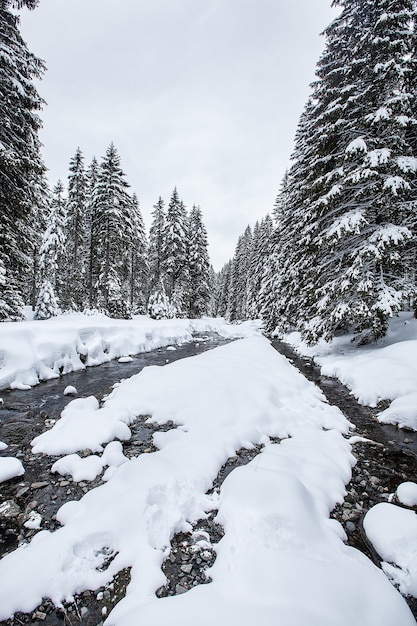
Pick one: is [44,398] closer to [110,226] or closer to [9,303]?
[9,303]

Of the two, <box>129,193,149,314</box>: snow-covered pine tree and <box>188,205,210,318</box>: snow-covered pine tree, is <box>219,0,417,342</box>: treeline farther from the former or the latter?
<box>129,193,149,314</box>: snow-covered pine tree

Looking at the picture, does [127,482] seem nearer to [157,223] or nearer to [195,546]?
[195,546]

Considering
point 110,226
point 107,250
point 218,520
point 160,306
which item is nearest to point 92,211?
point 110,226

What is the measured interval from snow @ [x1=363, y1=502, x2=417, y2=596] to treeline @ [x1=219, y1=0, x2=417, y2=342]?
264 inches

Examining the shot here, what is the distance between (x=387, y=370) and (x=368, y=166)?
665 centimetres

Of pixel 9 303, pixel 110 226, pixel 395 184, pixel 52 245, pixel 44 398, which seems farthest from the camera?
pixel 110 226

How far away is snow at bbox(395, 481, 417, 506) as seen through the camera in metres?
3.56

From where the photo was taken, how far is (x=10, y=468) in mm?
3930

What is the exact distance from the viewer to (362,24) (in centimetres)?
1018

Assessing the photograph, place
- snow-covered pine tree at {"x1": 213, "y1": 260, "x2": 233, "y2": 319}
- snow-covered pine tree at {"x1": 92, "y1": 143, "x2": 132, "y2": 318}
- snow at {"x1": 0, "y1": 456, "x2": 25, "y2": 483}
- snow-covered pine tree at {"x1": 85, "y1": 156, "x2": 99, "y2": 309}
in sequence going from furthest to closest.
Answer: snow-covered pine tree at {"x1": 213, "y1": 260, "x2": 233, "y2": 319} → snow-covered pine tree at {"x1": 85, "y1": 156, "x2": 99, "y2": 309} → snow-covered pine tree at {"x1": 92, "y1": 143, "x2": 132, "y2": 318} → snow at {"x1": 0, "y1": 456, "x2": 25, "y2": 483}

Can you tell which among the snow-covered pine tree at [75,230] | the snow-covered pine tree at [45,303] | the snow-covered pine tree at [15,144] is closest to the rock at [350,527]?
the snow-covered pine tree at [15,144]

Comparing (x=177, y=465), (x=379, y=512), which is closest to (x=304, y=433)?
(x=379, y=512)

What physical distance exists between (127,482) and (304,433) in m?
3.39

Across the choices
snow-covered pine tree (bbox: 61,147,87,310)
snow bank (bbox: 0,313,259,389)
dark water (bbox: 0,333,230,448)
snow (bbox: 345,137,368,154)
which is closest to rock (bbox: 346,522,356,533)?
dark water (bbox: 0,333,230,448)
